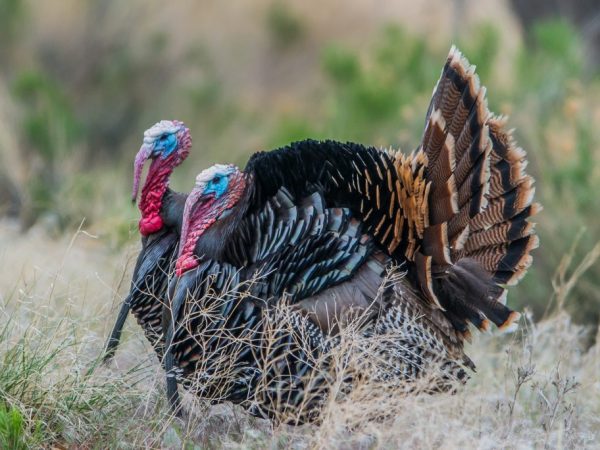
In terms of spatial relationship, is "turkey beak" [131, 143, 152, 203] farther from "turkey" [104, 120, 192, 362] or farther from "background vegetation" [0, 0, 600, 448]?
"background vegetation" [0, 0, 600, 448]

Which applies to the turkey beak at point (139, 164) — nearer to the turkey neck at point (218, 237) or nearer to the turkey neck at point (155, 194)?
the turkey neck at point (155, 194)

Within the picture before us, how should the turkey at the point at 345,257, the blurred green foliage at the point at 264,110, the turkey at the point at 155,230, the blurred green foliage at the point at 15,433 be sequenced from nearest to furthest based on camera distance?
1. the blurred green foliage at the point at 15,433
2. the turkey at the point at 345,257
3. the turkey at the point at 155,230
4. the blurred green foliage at the point at 264,110

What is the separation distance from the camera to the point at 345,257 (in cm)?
412

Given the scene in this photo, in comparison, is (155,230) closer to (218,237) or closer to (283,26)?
(218,237)

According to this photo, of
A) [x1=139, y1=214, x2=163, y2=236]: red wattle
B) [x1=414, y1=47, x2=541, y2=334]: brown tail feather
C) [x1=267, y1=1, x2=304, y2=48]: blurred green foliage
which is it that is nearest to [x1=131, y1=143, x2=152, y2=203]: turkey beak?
[x1=139, y1=214, x2=163, y2=236]: red wattle

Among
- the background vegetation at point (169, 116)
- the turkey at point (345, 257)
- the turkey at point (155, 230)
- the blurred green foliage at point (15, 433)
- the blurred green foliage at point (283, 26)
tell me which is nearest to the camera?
the blurred green foliage at point (15, 433)

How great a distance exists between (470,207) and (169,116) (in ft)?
24.7

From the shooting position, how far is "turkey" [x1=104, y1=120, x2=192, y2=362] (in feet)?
13.9

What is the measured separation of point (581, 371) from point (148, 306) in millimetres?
2295

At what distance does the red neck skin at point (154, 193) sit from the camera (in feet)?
14.0

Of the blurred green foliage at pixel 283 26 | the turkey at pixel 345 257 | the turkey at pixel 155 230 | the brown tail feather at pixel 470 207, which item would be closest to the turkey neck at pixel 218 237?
the turkey at pixel 345 257

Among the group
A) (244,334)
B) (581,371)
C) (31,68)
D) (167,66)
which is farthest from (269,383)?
(167,66)

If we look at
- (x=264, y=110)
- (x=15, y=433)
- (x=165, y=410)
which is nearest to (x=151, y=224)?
(x=165, y=410)

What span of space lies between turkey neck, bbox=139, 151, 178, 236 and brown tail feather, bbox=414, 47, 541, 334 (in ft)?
3.35
